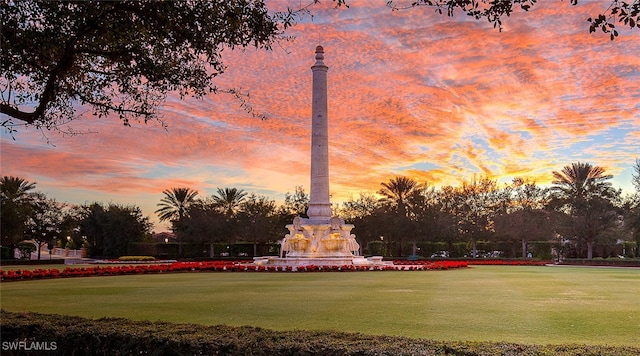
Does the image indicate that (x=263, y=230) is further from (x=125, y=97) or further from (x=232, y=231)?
(x=125, y=97)

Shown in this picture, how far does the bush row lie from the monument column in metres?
31.8

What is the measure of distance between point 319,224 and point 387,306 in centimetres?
2429

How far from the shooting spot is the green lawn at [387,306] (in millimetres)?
12336

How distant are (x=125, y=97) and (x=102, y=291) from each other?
10.6 metres

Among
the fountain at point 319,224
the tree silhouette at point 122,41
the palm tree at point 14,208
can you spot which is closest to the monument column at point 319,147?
the fountain at point 319,224

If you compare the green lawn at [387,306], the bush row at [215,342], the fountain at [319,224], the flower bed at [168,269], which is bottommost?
the flower bed at [168,269]

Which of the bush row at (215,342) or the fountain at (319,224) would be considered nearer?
the bush row at (215,342)

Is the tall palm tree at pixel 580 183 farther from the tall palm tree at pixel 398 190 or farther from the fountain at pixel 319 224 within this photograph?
the fountain at pixel 319 224

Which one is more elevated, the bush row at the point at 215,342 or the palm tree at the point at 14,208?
the palm tree at the point at 14,208

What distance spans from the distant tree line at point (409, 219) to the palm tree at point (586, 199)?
3.7 inches

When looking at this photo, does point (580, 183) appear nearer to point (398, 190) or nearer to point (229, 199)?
point (398, 190)

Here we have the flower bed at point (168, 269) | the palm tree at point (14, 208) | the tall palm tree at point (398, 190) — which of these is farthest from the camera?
the tall palm tree at point (398, 190)

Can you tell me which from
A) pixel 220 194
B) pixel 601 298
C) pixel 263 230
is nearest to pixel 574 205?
pixel 263 230

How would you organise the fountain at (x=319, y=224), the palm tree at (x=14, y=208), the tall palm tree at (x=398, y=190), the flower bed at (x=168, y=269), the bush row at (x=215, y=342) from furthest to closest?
the tall palm tree at (x=398, y=190) < the palm tree at (x=14, y=208) < the fountain at (x=319, y=224) < the flower bed at (x=168, y=269) < the bush row at (x=215, y=342)
